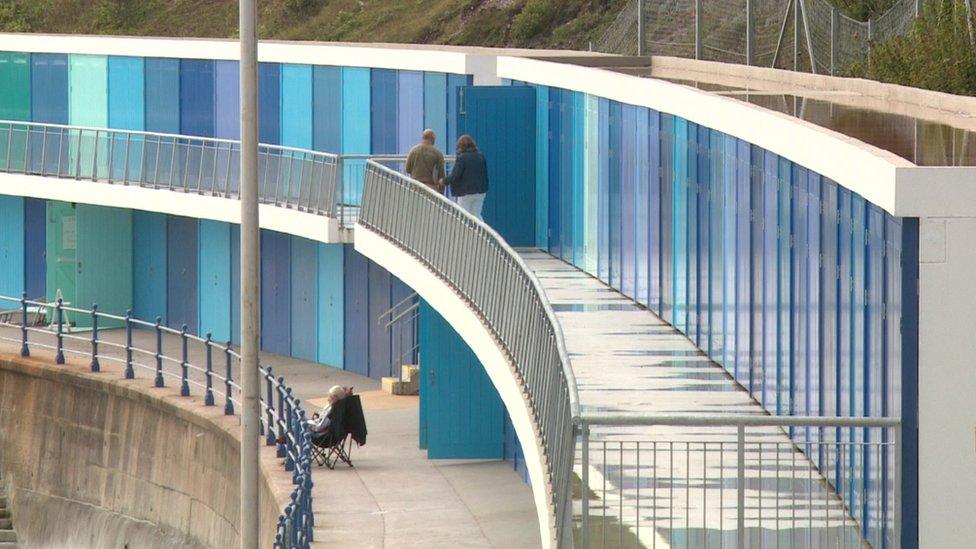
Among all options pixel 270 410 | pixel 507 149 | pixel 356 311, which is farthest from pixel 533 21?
pixel 270 410

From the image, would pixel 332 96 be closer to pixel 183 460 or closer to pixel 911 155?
pixel 183 460

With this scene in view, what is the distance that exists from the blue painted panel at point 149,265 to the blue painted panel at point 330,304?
4678mm

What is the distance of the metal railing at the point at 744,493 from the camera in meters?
13.3

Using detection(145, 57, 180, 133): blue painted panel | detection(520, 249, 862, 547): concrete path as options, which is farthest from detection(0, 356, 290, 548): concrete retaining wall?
detection(520, 249, 862, 547): concrete path

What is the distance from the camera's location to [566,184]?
2739 centimetres

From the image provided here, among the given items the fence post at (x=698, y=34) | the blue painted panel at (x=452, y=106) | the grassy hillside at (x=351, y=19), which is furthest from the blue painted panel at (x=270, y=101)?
the grassy hillside at (x=351, y=19)

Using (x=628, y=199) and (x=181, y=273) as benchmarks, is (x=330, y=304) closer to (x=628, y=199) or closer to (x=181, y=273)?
(x=181, y=273)

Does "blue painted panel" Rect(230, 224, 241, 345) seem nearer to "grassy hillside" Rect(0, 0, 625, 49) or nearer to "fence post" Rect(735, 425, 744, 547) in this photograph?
"grassy hillside" Rect(0, 0, 625, 49)

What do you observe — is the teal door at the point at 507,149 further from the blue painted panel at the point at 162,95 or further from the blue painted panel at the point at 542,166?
the blue painted panel at the point at 162,95

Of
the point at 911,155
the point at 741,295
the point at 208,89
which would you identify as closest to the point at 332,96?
the point at 208,89

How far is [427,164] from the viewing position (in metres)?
25.8

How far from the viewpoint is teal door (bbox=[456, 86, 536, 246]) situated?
2831 centimetres

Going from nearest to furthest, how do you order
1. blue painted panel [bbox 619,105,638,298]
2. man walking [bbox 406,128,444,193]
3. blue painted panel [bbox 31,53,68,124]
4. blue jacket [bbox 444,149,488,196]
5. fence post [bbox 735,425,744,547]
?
fence post [bbox 735,425,744,547] → blue painted panel [bbox 619,105,638,298] → blue jacket [bbox 444,149,488,196] → man walking [bbox 406,128,444,193] → blue painted panel [bbox 31,53,68,124]

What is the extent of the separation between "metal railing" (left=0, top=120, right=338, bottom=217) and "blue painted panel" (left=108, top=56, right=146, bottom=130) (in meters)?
0.86
